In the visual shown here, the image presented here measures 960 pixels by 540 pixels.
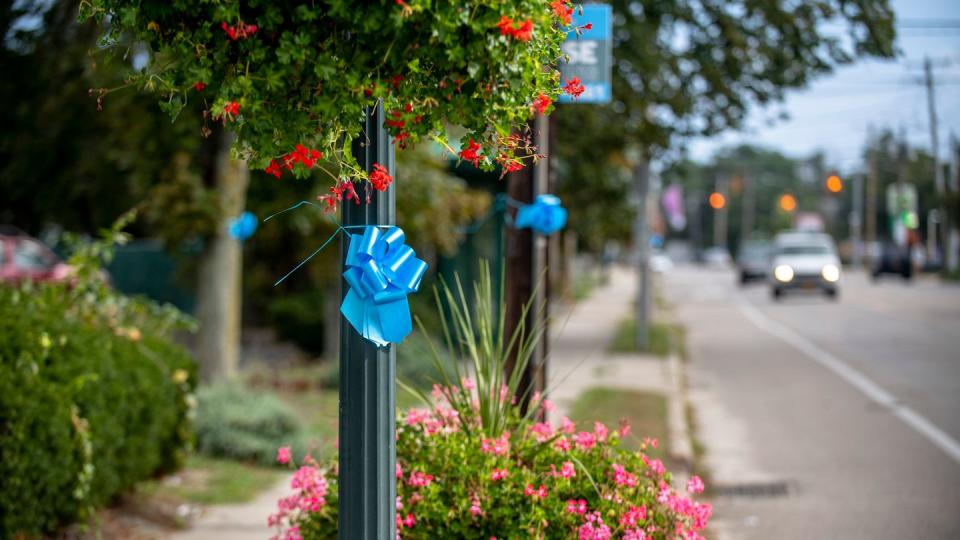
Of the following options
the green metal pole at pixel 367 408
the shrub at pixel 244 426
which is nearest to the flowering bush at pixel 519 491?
the green metal pole at pixel 367 408

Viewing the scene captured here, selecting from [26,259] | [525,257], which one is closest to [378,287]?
[525,257]

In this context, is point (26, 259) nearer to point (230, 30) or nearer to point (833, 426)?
point (833, 426)

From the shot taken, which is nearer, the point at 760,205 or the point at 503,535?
the point at 503,535

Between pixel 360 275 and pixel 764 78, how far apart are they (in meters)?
12.4

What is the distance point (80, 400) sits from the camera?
5129 mm

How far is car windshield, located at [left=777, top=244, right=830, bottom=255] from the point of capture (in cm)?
3020

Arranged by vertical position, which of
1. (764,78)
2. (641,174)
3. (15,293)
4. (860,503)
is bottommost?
(860,503)

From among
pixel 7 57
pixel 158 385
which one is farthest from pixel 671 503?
pixel 7 57

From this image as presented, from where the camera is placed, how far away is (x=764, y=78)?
1416cm

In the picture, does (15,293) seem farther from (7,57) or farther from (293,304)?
(293,304)

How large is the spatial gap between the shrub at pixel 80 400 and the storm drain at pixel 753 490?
376 centimetres

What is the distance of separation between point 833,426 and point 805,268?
20703 mm

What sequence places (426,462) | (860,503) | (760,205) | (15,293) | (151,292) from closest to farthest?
(426,462) → (15,293) → (860,503) → (151,292) → (760,205)

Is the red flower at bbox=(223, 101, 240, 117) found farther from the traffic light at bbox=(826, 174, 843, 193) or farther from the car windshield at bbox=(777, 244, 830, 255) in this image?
the traffic light at bbox=(826, 174, 843, 193)
